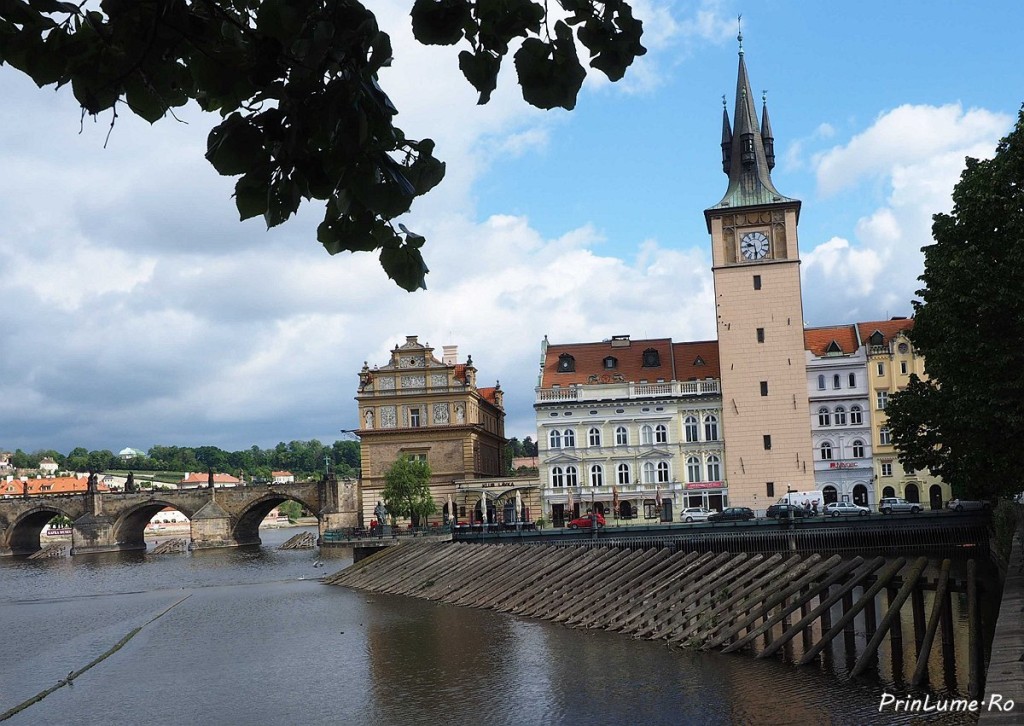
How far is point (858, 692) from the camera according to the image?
16500 millimetres

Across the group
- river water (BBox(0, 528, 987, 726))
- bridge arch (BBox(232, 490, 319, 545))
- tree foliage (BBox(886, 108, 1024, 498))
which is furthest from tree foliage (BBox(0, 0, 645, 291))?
bridge arch (BBox(232, 490, 319, 545))

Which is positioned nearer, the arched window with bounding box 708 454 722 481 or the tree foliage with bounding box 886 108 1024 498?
the tree foliage with bounding box 886 108 1024 498

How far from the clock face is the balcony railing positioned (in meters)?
7.65

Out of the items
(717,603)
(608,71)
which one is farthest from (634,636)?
(608,71)

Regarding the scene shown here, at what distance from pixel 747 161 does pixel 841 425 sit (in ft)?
54.4

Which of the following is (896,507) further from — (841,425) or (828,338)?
(828,338)

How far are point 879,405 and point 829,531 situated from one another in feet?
61.3

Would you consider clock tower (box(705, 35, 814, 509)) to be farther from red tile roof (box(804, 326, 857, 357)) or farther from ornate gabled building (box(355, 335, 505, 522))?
ornate gabled building (box(355, 335, 505, 522))

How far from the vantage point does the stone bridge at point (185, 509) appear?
78000 millimetres

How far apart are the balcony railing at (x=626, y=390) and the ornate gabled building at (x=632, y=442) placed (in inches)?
2.3

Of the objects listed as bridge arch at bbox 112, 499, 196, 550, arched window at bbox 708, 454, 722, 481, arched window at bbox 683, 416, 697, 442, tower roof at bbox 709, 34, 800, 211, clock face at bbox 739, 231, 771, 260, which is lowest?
bridge arch at bbox 112, 499, 196, 550

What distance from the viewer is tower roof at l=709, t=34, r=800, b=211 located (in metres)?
60.6

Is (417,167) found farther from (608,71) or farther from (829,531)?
(829,531)

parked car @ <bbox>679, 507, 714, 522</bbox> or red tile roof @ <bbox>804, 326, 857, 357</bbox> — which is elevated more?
red tile roof @ <bbox>804, 326, 857, 357</bbox>
